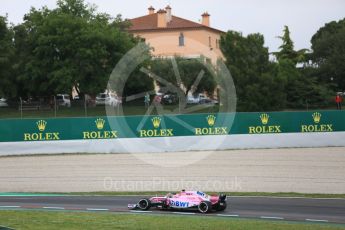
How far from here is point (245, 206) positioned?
20953 millimetres

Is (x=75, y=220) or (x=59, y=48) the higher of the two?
(x=59, y=48)

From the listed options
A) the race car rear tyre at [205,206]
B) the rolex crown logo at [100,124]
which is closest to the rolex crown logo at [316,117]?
the rolex crown logo at [100,124]

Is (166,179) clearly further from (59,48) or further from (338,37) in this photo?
(338,37)

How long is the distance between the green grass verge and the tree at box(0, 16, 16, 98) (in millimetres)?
40322

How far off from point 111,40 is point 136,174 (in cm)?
3221

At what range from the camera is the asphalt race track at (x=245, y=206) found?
18897 millimetres

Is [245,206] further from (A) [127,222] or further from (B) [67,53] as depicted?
(B) [67,53]

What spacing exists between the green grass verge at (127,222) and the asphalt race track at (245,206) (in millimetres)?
1077

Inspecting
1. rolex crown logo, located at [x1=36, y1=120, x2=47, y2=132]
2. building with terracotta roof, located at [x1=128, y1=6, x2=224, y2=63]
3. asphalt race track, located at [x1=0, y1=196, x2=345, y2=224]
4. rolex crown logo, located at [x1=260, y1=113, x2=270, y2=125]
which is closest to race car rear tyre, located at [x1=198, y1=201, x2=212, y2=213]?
asphalt race track, located at [x1=0, y1=196, x2=345, y2=224]

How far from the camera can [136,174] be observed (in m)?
29.6

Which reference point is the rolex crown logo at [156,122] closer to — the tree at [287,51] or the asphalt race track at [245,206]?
the asphalt race track at [245,206]

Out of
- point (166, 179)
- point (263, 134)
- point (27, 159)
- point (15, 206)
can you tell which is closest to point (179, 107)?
point (263, 134)

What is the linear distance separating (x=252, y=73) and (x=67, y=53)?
19.1 m

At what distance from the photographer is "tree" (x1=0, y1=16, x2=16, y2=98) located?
5847 centimetres
